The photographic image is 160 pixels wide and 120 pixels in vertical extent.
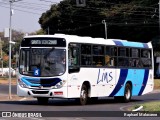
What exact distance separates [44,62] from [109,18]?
54416mm

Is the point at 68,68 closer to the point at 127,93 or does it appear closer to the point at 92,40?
the point at 92,40

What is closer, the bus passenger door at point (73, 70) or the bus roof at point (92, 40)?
the bus passenger door at point (73, 70)

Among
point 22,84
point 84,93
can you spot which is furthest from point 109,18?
point 22,84

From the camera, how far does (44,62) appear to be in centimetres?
2264

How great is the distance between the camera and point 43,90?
2247 centimetres

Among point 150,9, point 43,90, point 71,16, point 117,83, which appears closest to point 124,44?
point 117,83

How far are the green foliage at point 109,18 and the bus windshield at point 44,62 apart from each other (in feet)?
160

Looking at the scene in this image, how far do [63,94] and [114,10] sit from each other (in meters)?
54.9

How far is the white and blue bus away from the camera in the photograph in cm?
2247

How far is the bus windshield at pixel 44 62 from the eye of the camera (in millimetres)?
22484

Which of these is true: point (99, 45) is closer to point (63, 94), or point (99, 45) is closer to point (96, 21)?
point (63, 94)

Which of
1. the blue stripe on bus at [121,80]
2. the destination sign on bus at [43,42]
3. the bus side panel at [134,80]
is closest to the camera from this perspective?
the destination sign on bus at [43,42]

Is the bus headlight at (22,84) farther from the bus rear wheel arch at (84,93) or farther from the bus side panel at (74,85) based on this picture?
the bus rear wheel arch at (84,93)

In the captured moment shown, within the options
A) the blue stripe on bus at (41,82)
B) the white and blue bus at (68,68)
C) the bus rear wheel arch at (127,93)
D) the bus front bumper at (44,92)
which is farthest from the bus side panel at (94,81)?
the bus rear wheel arch at (127,93)
